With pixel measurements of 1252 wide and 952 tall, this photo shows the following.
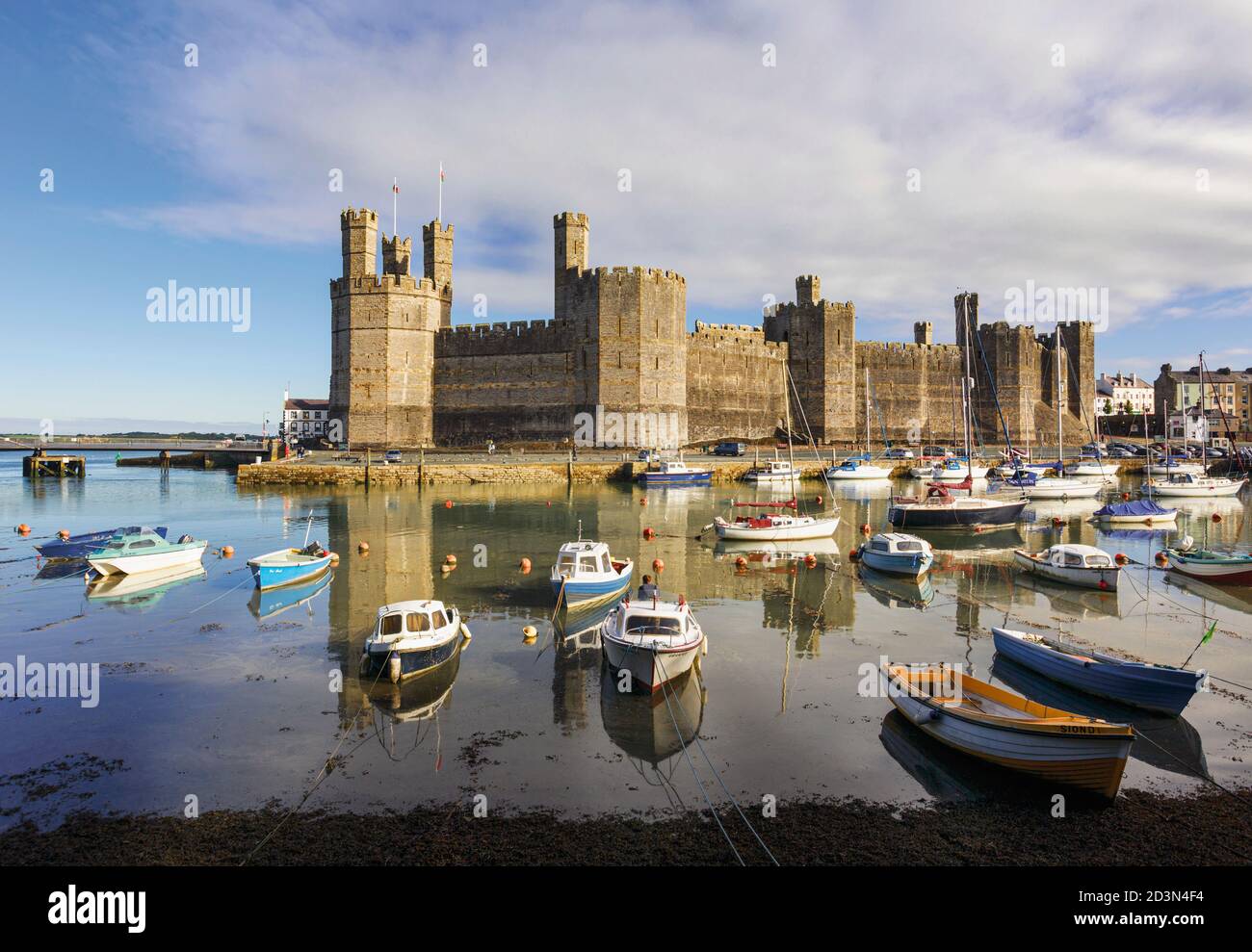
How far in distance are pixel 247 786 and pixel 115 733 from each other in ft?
9.73

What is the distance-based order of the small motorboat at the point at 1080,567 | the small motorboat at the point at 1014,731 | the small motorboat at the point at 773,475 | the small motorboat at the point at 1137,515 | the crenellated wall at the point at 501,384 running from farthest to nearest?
the crenellated wall at the point at 501,384, the small motorboat at the point at 773,475, the small motorboat at the point at 1137,515, the small motorboat at the point at 1080,567, the small motorboat at the point at 1014,731

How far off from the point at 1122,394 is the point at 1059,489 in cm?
10559

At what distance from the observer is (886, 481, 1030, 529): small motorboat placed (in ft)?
100

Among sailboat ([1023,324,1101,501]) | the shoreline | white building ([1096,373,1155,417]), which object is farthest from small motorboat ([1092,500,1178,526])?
white building ([1096,373,1155,417])

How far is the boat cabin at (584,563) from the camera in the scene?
17500 mm

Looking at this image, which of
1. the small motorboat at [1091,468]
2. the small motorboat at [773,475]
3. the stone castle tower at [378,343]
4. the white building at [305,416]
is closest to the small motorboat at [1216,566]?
the small motorboat at [773,475]

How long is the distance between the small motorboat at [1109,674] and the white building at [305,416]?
4677 inches

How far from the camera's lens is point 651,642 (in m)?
11.9

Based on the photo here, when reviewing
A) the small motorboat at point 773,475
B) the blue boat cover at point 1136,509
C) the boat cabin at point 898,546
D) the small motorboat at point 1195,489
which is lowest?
the boat cabin at point 898,546

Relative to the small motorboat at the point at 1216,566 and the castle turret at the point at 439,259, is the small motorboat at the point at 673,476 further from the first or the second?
the small motorboat at the point at 1216,566
